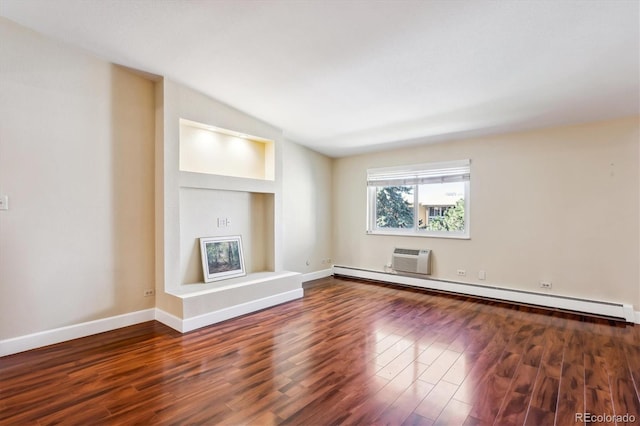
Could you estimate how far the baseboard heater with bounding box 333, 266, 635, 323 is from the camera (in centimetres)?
364

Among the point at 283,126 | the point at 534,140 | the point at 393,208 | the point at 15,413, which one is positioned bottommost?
the point at 15,413

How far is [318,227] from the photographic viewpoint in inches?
237

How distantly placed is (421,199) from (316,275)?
7.83 ft

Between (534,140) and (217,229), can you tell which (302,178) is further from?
(534,140)

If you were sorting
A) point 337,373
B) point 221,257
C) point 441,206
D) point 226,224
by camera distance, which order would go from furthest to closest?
point 441,206 → point 226,224 → point 221,257 → point 337,373

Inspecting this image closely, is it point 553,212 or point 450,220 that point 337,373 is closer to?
point 450,220

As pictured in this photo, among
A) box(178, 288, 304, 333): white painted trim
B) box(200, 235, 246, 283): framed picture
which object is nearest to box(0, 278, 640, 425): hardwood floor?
box(178, 288, 304, 333): white painted trim

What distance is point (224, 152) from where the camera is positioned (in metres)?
4.41

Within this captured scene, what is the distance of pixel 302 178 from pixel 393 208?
1764 millimetres

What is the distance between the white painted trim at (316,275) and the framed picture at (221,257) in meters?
1.53

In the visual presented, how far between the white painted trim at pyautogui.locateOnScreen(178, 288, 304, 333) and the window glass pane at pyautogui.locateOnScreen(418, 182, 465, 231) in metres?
2.46

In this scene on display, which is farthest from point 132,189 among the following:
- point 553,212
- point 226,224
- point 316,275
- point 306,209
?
point 553,212

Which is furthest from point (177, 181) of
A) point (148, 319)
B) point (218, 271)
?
→ point (148, 319)

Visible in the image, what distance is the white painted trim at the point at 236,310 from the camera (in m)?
3.30
